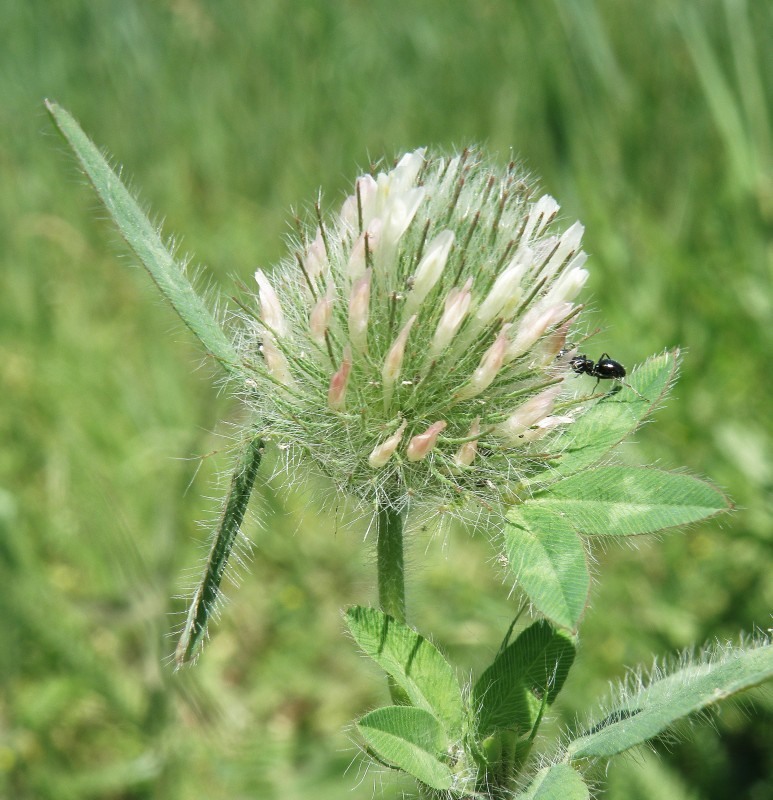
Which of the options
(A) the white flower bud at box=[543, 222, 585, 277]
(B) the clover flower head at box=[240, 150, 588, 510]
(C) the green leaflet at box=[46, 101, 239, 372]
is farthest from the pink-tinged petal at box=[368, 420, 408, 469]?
(A) the white flower bud at box=[543, 222, 585, 277]

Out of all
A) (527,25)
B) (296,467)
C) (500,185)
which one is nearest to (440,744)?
(296,467)

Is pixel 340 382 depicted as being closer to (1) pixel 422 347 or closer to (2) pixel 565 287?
(1) pixel 422 347

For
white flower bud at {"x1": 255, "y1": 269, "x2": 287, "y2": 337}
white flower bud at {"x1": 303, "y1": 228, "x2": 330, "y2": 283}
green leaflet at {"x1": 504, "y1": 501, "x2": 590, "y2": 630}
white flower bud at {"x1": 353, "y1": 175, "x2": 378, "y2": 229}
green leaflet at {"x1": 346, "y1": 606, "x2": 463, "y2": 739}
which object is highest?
white flower bud at {"x1": 353, "y1": 175, "x2": 378, "y2": 229}

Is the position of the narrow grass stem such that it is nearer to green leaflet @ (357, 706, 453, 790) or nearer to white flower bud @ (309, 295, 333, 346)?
green leaflet @ (357, 706, 453, 790)

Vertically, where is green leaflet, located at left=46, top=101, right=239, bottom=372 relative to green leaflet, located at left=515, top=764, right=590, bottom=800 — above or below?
above

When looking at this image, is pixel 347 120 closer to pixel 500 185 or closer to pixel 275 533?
pixel 275 533

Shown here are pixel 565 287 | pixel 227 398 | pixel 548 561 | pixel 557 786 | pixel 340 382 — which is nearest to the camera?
pixel 557 786

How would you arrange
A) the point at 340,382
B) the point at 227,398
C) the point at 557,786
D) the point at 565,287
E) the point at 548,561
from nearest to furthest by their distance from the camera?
the point at 557,786 → the point at 548,561 → the point at 340,382 → the point at 565,287 → the point at 227,398

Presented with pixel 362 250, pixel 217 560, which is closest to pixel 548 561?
pixel 217 560
